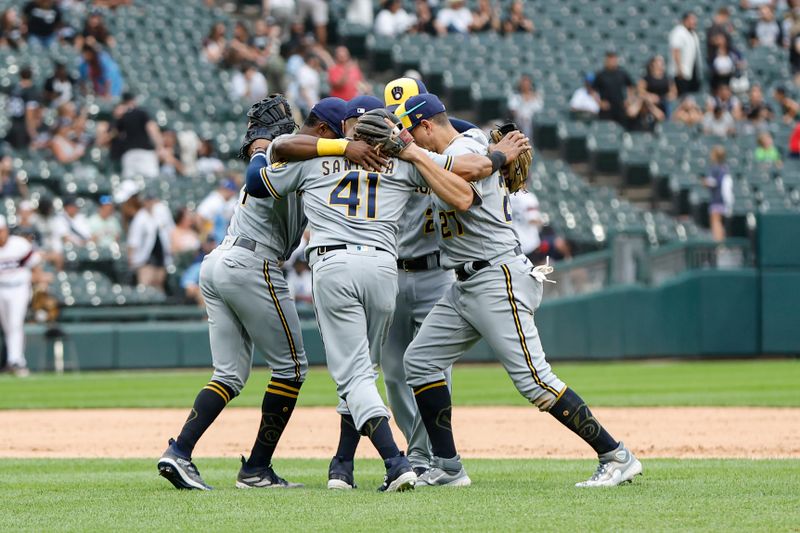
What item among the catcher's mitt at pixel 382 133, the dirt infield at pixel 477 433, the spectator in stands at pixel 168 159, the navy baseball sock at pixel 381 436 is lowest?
the dirt infield at pixel 477 433

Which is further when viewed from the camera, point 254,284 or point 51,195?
point 51,195

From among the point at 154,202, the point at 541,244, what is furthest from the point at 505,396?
the point at 154,202

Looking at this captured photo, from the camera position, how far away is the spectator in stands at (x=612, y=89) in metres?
20.2

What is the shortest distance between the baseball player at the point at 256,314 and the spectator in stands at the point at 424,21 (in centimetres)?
1574

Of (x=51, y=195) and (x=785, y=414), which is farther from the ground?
(x=51, y=195)

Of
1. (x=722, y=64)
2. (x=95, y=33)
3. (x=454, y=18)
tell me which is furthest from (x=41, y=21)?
(x=722, y=64)

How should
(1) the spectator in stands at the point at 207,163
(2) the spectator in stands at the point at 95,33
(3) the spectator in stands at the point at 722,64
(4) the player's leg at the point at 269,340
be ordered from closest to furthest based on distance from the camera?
(4) the player's leg at the point at 269,340 < (1) the spectator in stands at the point at 207,163 < (2) the spectator in stands at the point at 95,33 < (3) the spectator in stands at the point at 722,64

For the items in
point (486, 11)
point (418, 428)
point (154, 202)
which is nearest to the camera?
point (418, 428)

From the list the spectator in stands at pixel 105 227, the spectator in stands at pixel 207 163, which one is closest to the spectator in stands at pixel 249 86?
the spectator in stands at pixel 207 163

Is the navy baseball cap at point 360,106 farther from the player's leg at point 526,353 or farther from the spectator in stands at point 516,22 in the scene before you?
the spectator in stands at point 516,22

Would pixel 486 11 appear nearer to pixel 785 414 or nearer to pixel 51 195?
pixel 51 195

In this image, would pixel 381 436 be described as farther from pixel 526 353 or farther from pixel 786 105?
pixel 786 105

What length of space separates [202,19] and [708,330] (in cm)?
926

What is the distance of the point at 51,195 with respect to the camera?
16.2 metres
